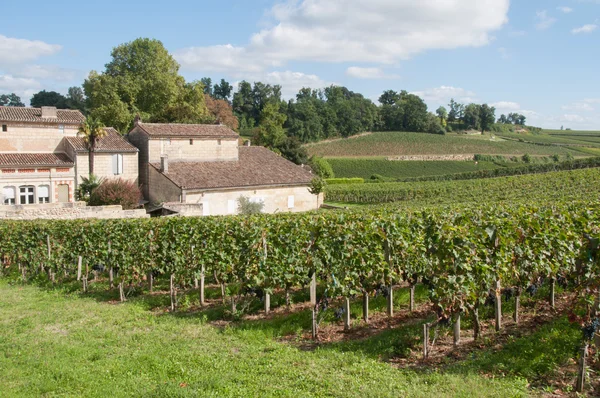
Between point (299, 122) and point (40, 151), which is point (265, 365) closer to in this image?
point (40, 151)

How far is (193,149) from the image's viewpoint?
37500mm

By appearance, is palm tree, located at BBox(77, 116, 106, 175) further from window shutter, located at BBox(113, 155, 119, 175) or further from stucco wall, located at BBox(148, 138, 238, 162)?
stucco wall, located at BBox(148, 138, 238, 162)

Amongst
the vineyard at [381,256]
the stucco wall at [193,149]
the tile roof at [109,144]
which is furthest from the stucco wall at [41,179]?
the vineyard at [381,256]

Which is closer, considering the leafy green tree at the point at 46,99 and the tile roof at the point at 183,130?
the tile roof at the point at 183,130

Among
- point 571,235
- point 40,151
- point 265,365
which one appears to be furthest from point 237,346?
point 40,151

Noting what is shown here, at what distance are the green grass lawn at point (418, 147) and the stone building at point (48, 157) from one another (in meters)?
52.9

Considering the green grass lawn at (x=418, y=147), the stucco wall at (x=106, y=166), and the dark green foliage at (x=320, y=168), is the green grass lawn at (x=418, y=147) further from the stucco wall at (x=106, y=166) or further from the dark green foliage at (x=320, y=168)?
the stucco wall at (x=106, y=166)

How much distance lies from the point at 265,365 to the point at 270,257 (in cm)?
378

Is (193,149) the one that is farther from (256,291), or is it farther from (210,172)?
(256,291)

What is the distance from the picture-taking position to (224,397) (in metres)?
6.35

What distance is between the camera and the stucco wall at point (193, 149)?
35531 mm

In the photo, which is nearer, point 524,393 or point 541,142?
point 524,393

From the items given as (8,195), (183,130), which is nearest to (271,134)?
(183,130)

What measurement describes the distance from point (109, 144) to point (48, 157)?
13.0 feet
